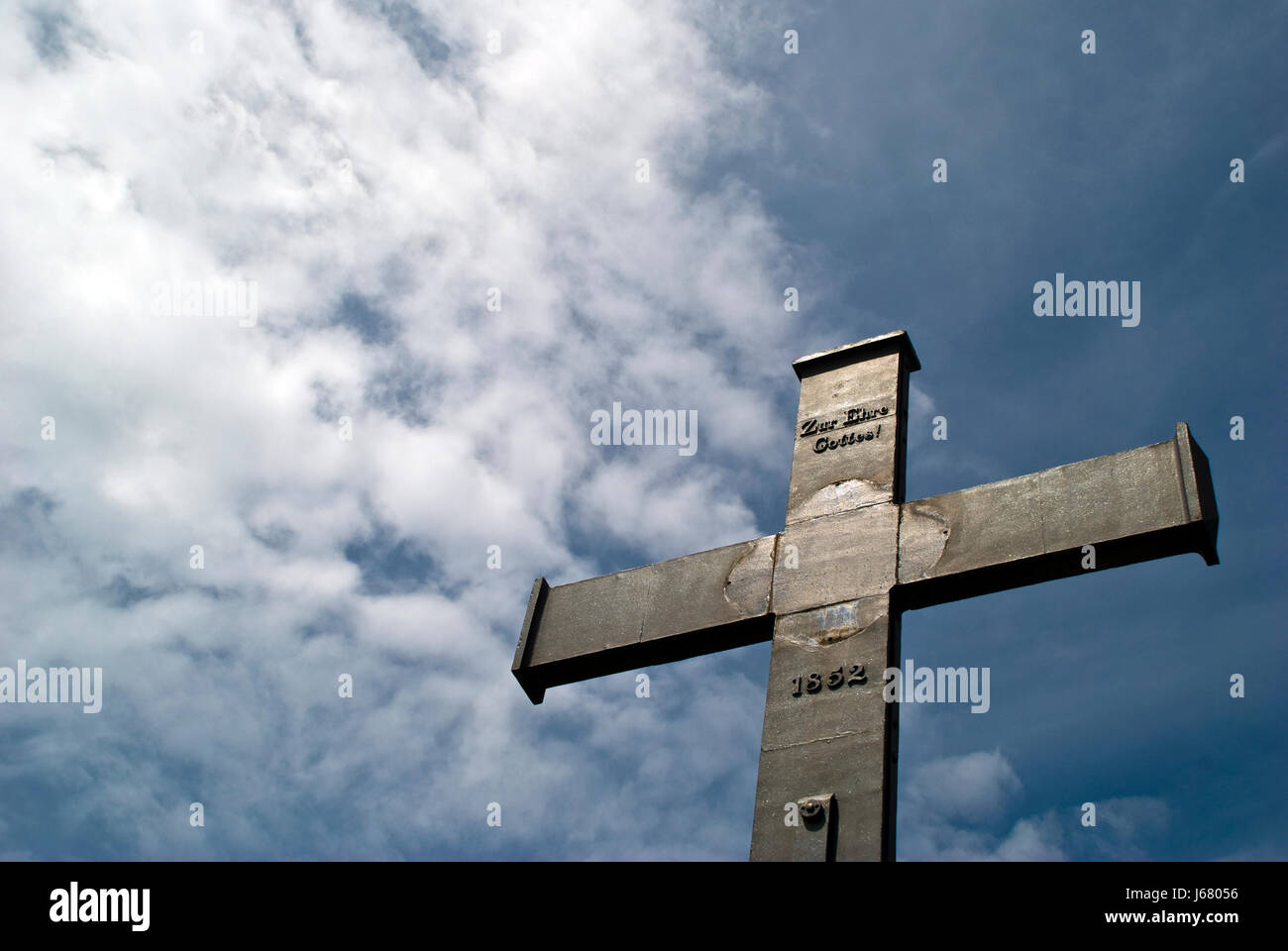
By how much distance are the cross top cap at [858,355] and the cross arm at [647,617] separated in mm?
1571

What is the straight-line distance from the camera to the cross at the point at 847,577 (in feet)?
21.8

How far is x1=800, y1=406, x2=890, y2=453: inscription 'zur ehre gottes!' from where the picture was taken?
27.4ft

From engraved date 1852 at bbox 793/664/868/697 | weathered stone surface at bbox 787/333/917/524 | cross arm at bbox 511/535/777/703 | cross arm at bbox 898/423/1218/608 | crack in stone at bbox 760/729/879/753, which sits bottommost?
crack in stone at bbox 760/729/879/753

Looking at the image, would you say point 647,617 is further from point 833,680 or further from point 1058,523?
point 1058,523

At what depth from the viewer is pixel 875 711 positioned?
6.71 meters

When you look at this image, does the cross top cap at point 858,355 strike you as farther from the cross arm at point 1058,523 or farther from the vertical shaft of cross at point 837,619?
the cross arm at point 1058,523

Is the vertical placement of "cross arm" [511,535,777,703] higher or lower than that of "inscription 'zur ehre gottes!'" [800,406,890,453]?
lower

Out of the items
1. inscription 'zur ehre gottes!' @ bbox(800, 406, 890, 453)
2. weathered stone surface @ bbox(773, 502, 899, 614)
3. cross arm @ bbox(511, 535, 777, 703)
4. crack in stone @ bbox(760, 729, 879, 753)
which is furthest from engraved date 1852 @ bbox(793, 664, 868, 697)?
inscription 'zur ehre gottes!' @ bbox(800, 406, 890, 453)

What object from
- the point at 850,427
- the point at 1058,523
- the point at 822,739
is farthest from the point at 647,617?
the point at 1058,523

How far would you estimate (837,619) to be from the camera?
7.36 m

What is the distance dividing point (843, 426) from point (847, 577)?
4.50 feet

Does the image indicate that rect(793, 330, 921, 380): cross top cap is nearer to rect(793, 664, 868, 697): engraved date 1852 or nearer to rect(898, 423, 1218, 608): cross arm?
rect(898, 423, 1218, 608): cross arm

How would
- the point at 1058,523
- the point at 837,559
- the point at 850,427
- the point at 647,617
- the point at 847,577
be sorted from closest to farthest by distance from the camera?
1. the point at 1058,523
2. the point at 847,577
3. the point at 837,559
4. the point at 647,617
5. the point at 850,427
